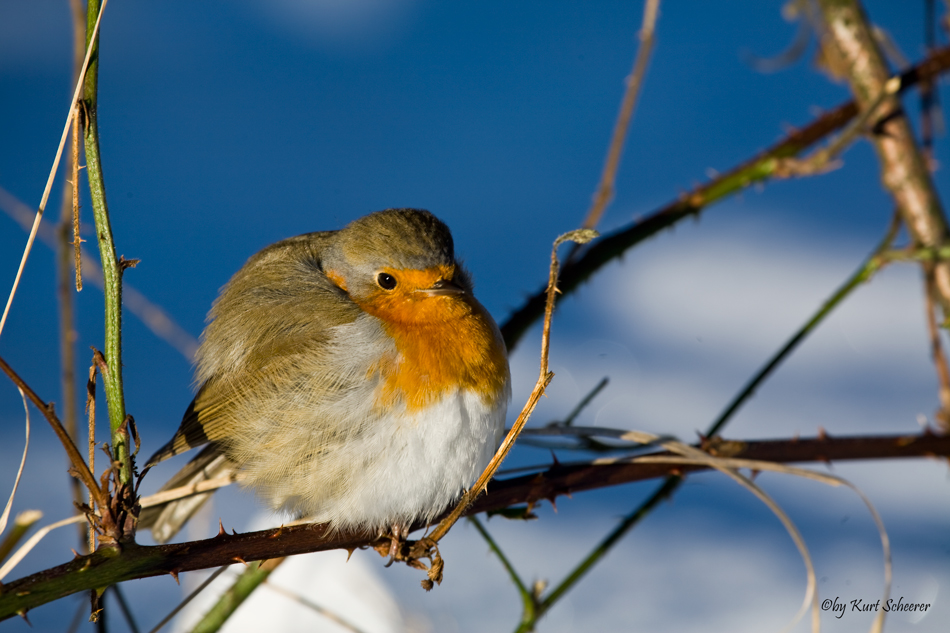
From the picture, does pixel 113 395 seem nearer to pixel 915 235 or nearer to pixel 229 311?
pixel 229 311

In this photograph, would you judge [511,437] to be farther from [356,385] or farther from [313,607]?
[313,607]

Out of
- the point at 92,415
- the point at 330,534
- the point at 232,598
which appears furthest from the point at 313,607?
the point at 92,415

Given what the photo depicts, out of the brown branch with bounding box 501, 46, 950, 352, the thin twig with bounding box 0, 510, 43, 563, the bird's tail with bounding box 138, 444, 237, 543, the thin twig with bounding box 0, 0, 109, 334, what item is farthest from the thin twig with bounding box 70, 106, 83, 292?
the brown branch with bounding box 501, 46, 950, 352

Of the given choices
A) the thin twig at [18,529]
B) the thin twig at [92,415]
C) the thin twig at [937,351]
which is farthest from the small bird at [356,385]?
the thin twig at [937,351]

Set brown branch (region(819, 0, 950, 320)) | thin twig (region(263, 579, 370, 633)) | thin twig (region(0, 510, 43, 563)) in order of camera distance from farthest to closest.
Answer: brown branch (region(819, 0, 950, 320)), thin twig (region(263, 579, 370, 633)), thin twig (region(0, 510, 43, 563))

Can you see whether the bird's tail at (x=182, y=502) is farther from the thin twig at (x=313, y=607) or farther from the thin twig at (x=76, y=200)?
the thin twig at (x=76, y=200)

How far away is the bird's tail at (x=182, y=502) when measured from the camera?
7.47 ft

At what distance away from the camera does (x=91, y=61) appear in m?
1.29

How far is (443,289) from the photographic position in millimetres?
2086

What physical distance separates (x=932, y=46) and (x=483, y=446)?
90.7 inches

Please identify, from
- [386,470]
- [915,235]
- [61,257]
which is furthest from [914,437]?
[61,257]

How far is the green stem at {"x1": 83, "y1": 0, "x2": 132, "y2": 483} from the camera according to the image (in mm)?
1248

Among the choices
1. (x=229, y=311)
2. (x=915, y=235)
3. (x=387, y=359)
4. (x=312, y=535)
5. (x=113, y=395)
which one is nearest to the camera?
(x=113, y=395)

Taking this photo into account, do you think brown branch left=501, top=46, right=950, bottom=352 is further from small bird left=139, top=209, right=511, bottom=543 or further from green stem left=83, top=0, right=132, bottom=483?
green stem left=83, top=0, right=132, bottom=483
